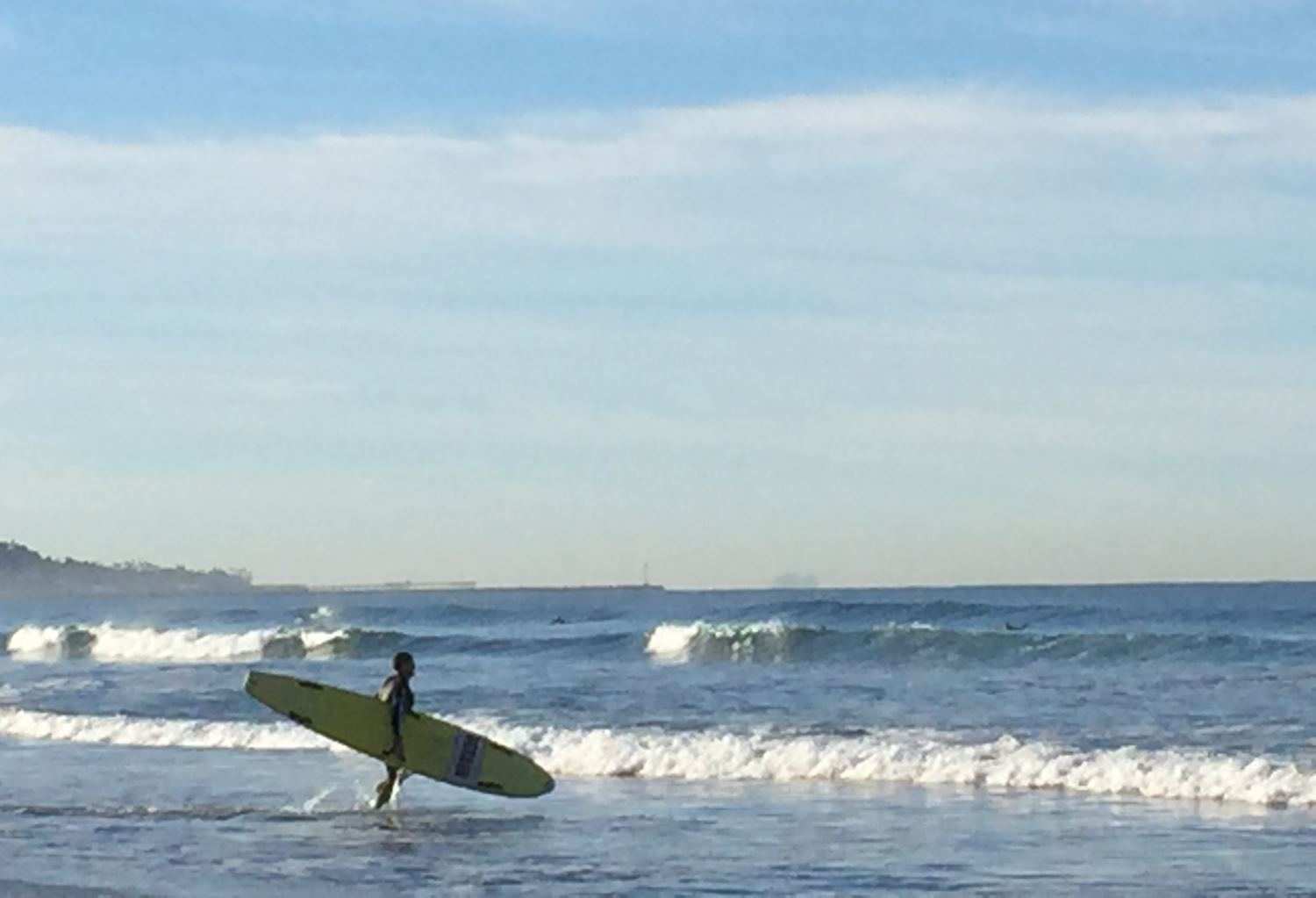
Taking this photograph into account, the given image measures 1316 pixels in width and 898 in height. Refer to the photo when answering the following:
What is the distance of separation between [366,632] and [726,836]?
40.1 metres

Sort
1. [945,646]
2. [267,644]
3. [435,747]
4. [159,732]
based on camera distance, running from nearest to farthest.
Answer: [435,747] < [159,732] < [945,646] < [267,644]

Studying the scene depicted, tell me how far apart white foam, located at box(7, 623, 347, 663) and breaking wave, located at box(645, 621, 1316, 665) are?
38.3 feet

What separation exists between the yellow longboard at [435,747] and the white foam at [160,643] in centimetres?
3541

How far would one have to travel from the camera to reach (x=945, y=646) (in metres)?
46.2

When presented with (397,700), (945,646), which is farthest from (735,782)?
(945,646)

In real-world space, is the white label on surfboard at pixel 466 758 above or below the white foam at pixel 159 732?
above

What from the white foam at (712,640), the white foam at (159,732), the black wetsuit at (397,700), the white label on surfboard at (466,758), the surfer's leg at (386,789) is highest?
the white foam at (712,640)

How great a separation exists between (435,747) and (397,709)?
2.20ft

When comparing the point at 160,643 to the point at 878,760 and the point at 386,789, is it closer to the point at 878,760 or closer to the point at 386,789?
the point at 878,760

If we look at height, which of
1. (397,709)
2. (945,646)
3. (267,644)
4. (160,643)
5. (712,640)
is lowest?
(160,643)

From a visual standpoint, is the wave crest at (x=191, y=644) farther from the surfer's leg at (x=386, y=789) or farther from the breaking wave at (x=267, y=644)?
the surfer's leg at (x=386, y=789)

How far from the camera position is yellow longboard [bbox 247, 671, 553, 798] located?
20.4m

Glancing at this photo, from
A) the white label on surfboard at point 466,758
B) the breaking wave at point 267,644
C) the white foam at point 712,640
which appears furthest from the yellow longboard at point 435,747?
the breaking wave at point 267,644

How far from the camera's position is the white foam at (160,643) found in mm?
59875
